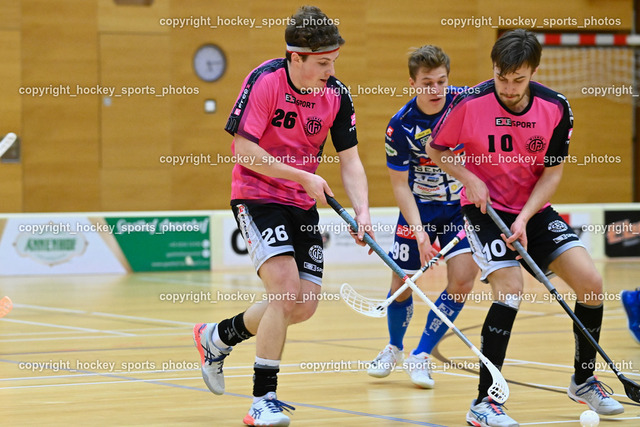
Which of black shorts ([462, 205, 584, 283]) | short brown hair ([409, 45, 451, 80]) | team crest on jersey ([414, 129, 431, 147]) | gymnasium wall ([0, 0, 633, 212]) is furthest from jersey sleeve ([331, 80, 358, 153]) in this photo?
gymnasium wall ([0, 0, 633, 212])

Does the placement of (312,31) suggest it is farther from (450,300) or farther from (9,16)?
(9,16)

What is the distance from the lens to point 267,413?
12.0ft

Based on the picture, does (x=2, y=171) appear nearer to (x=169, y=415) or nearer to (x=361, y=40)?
(x=361, y=40)

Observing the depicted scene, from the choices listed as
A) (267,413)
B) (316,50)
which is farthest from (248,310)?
(316,50)

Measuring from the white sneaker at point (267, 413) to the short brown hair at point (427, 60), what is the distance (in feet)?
6.31

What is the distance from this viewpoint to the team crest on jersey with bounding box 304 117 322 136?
3.93m

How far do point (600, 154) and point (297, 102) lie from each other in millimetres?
12430

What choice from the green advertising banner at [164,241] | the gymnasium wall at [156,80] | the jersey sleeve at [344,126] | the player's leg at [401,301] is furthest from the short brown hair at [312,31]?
the gymnasium wall at [156,80]

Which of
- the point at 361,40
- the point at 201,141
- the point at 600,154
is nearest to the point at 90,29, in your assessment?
the point at 201,141

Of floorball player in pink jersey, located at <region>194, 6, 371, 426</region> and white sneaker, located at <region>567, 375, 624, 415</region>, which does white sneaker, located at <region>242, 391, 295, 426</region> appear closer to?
floorball player in pink jersey, located at <region>194, 6, 371, 426</region>

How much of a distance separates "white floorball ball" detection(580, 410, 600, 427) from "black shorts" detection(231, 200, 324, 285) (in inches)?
46.4

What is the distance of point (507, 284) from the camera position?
3.78m

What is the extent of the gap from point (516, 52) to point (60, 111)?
35.0ft

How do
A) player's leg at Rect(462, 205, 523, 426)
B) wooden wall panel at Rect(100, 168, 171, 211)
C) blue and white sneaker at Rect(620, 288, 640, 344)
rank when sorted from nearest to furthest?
player's leg at Rect(462, 205, 523, 426) < blue and white sneaker at Rect(620, 288, 640, 344) < wooden wall panel at Rect(100, 168, 171, 211)
